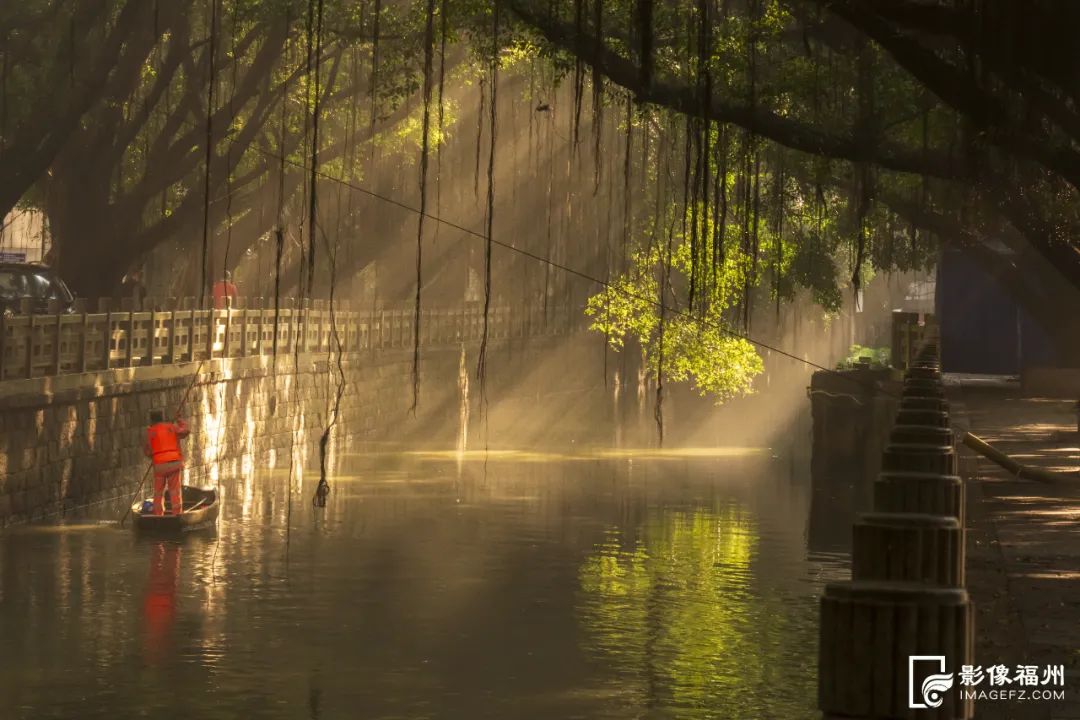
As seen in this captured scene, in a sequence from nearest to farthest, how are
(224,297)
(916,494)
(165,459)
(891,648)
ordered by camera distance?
(891,648) < (916,494) < (165,459) < (224,297)

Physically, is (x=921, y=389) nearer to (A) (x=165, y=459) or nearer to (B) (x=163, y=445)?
(A) (x=165, y=459)

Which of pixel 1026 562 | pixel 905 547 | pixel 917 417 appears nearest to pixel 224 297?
pixel 1026 562

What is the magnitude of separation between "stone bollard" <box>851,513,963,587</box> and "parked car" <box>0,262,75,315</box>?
29.4m

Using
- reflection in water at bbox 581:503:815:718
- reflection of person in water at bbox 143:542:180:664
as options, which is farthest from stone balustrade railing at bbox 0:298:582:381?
reflection in water at bbox 581:503:815:718

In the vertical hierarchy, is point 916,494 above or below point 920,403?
below

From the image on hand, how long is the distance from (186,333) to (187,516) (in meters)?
7.70

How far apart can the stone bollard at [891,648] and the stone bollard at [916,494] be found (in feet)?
6.65

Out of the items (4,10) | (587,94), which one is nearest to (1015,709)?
(4,10)

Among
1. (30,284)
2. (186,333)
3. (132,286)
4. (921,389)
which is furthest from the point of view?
(132,286)

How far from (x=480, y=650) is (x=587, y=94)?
22768 mm

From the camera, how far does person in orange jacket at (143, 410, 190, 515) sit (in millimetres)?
24312

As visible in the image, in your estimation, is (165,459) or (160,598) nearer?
(160,598)

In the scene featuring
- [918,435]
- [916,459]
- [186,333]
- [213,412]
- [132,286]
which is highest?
[132,286]

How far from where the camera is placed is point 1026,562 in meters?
11.6
